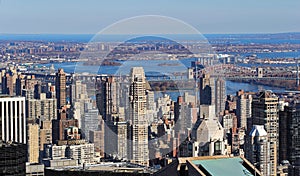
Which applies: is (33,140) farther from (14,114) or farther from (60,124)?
(60,124)

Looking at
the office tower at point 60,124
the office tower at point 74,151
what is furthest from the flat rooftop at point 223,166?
the office tower at point 60,124

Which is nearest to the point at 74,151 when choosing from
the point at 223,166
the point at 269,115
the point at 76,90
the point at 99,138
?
the point at 76,90

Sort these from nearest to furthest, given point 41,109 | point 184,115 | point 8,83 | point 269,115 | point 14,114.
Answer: point 184,115
point 269,115
point 14,114
point 41,109
point 8,83

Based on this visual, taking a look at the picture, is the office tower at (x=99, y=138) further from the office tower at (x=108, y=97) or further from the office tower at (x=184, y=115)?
the office tower at (x=184, y=115)

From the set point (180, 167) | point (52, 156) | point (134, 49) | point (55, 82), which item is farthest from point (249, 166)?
point (55, 82)

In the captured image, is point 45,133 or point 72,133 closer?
point 72,133

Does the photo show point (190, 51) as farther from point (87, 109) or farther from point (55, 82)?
point (55, 82)
